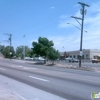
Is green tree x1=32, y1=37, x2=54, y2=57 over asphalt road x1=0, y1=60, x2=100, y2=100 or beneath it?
over

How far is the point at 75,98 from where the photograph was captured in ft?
32.3

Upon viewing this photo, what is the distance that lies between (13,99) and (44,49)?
44.1m

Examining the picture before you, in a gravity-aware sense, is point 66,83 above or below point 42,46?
below

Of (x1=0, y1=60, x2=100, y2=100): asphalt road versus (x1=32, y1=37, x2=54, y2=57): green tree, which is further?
(x1=32, y1=37, x2=54, y2=57): green tree

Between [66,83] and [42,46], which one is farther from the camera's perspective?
[42,46]

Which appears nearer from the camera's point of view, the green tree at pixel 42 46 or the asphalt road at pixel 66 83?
the asphalt road at pixel 66 83

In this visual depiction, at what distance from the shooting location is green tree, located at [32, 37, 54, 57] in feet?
174

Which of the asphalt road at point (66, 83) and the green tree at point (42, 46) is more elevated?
the green tree at point (42, 46)

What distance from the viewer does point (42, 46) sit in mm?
52938

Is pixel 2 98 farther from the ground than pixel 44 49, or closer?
closer

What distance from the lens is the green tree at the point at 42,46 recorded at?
174ft

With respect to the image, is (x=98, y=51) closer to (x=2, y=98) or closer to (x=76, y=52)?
(x=76, y=52)

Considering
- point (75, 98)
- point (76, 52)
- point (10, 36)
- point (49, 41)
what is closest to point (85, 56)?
point (76, 52)

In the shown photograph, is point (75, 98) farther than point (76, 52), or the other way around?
point (76, 52)
